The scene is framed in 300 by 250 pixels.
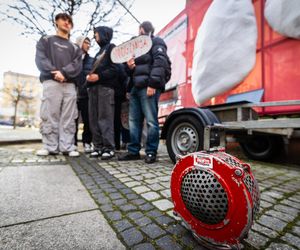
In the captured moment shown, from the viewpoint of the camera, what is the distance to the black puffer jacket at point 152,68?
2543mm

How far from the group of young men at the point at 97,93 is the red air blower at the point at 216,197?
5.96 feet

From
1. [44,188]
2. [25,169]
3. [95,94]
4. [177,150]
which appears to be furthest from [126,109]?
[44,188]

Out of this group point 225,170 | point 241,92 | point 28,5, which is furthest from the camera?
point 28,5

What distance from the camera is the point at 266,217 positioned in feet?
3.85

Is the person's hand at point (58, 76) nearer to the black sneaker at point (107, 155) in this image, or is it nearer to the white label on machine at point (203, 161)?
the black sneaker at point (107, 155)

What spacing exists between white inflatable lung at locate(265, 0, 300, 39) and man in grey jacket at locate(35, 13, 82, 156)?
9.31 ft

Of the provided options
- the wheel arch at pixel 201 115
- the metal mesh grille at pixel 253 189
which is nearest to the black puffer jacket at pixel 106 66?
the wheel arch at pixel 201 115

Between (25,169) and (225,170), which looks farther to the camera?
(25,169)

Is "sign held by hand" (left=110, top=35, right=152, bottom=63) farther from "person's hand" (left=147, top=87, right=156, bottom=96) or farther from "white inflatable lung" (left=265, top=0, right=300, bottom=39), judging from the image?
"white inflatable lung" (left=265, top=0, right=300, bottom=39)

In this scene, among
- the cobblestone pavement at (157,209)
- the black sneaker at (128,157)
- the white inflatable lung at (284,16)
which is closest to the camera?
the cobblestone pavement at (157,209)

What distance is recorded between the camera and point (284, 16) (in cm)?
249

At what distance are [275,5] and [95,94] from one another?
274 cm

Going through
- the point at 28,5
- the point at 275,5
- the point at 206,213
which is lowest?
the point at 206,213

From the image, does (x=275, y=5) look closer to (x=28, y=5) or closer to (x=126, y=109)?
(x=126, y=109)
